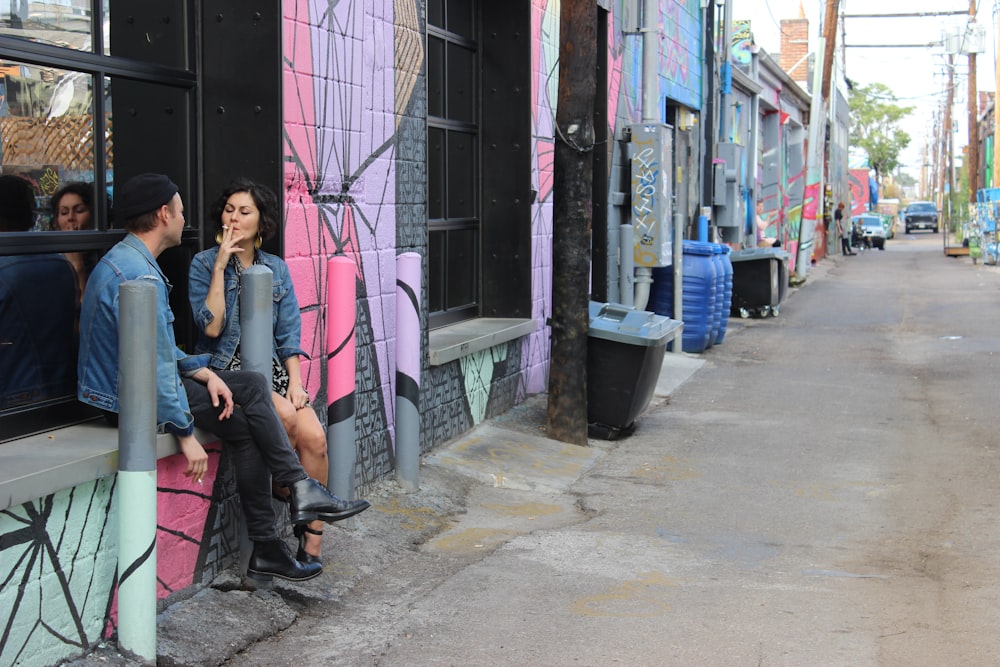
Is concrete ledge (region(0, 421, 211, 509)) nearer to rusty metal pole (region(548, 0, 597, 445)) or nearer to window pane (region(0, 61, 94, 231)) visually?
window pane (region(0, 61, 94, 231))

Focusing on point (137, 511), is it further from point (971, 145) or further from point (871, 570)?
point (971, 145)

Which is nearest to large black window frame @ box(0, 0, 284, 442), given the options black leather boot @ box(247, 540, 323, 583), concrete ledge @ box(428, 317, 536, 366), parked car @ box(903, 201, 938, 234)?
black leather boot @ box(247, 540, 323, 583)

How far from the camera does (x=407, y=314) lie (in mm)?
6527

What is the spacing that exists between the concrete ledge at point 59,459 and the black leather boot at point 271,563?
542mm

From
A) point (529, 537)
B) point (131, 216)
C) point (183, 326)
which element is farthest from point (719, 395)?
point (131, 216)

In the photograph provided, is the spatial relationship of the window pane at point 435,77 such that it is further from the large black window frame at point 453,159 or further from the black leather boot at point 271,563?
the black leather boot at point 271,563

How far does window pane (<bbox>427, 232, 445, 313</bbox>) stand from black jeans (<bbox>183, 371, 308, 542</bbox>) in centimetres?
352

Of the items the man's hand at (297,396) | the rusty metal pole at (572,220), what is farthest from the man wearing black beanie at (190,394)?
the rusty metal pole at (572,220)

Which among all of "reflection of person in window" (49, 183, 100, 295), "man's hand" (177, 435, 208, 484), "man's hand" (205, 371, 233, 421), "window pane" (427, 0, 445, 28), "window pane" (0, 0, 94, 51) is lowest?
"man's hand" (177, 435, 208, 484)

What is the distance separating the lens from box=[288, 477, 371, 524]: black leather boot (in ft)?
15.2

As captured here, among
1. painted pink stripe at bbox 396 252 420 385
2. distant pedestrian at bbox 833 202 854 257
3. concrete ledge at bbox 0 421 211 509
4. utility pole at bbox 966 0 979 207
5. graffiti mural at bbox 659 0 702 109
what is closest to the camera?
concrete ledge at bbox 0 421 211 509

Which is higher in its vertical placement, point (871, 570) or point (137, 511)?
point (137, 511)

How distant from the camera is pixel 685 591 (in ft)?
17.3

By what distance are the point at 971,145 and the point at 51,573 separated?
152ft
